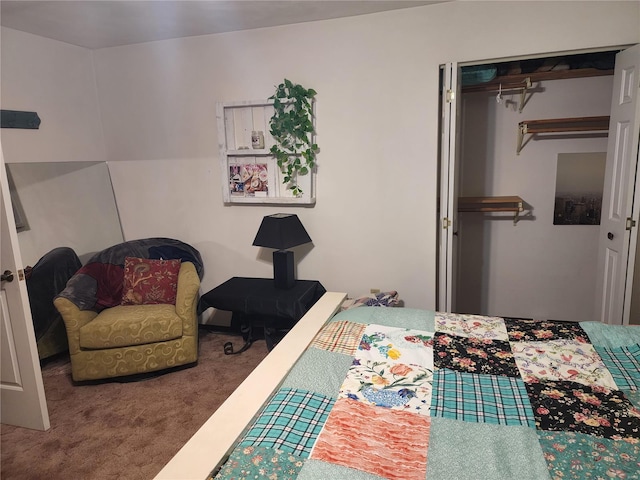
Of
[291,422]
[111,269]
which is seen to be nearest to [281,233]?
[111,269]

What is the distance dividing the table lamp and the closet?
131 cm

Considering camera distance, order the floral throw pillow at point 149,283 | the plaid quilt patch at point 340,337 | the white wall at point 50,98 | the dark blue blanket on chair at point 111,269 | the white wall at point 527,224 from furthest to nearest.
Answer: the white wall at point 527,224 → the floral throw pillow at point 149,283 → the white wall at point 50,98 → the dark blue blanket on chair at point 111,269 → the plaid quilt patch at point 340,337

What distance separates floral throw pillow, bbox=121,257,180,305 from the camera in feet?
10.7

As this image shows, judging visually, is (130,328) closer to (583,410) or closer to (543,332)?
(543,332)

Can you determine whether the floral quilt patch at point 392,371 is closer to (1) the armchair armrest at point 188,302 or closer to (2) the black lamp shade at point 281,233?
(2) the black lamp shade at point 281,233

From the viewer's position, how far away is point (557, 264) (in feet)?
12.7

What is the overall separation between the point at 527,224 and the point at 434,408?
9.63ft

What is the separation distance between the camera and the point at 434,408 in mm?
1410

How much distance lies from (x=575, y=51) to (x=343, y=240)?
1.97 meters

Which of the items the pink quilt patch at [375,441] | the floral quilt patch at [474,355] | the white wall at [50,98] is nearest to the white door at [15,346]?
the white wall at [50,98]

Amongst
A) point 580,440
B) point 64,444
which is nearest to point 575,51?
point 580,440

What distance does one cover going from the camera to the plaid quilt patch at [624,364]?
1.49 m

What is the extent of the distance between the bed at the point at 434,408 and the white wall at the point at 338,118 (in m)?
1.46

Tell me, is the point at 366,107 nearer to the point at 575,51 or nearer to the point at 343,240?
the point at 343,240
